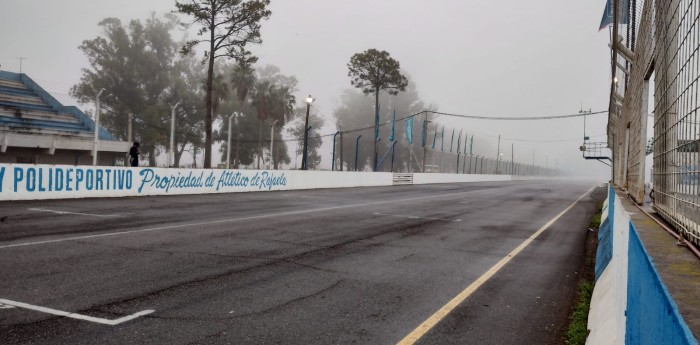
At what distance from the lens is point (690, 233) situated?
3.85m

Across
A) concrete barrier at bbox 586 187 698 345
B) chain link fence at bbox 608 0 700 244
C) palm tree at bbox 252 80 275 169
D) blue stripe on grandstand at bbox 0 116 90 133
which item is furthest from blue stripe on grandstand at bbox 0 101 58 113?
concrete barrier at bbox 586 187 698 345

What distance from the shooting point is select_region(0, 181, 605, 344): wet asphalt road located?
4.05 metres

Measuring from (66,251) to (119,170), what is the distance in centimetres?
1152

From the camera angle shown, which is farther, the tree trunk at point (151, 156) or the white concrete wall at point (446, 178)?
the tree trunk at point (151, 156)

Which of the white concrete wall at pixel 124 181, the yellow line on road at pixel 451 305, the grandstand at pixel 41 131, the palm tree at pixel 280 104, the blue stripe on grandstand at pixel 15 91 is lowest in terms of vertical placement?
the yellow line on road at pixel 451 305

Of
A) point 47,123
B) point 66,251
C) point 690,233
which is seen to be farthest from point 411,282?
point 47,123

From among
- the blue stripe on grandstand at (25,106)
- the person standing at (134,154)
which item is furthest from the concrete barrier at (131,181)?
the blue stripe on grandstand at (25,106)

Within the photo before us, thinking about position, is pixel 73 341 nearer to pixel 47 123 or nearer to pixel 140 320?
pixel 140 320

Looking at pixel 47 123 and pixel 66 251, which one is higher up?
pixel 47 123

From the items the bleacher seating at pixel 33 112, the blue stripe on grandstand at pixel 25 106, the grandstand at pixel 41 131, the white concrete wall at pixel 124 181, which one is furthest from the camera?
the blue stripe on grandstand at pixel 25 106

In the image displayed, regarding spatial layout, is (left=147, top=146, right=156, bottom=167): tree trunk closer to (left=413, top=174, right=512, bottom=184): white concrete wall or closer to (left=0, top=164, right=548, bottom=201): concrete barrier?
(left=413, top=174, right=512, bottom=184): white concrete wall

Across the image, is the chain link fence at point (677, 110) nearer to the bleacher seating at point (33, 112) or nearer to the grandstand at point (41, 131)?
the grandstand at point (41, 131)

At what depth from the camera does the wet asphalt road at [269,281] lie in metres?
4.05

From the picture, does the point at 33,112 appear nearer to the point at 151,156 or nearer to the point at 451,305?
the point at 151,156
